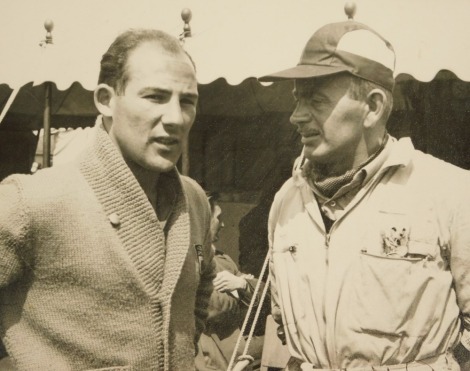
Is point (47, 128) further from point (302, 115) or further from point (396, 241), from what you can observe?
point (396, 241)

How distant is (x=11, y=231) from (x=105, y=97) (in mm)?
501

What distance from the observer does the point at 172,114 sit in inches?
78.0

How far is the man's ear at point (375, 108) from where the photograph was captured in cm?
246

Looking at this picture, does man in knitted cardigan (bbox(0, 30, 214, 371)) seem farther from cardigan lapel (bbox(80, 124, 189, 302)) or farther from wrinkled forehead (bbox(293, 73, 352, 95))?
wrinkled forehead (bbox(293, 73, 352, 95))

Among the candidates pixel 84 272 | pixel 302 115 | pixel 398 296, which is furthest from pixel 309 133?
pixel 84 272

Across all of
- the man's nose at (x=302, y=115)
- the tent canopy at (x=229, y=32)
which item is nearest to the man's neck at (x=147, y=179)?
the man's nose at (x=302, y=115)

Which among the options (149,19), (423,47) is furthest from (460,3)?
(149,19)

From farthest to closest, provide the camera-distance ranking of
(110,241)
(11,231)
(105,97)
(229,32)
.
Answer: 1. (229,32)
2. (105,97)
3. (110,241)
4. (11,231)

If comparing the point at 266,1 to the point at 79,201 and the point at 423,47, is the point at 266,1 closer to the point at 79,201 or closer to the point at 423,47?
the point at 423,47

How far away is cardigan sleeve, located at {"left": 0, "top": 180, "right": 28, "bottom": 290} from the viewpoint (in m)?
1.84

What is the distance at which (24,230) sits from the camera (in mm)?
1854

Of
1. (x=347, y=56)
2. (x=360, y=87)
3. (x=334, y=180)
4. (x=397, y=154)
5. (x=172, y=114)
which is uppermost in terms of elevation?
(x=347, y=56)

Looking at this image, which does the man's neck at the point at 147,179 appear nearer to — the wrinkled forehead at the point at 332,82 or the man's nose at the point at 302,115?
the man's nose at the point at 302,115

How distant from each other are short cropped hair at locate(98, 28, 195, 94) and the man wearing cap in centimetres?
56
